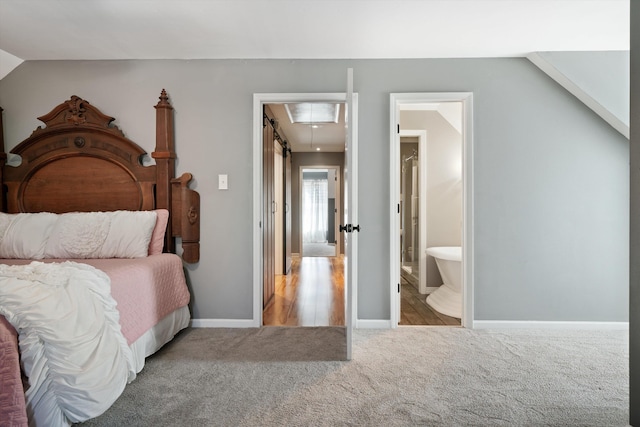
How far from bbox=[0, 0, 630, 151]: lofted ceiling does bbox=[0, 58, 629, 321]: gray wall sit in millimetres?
139

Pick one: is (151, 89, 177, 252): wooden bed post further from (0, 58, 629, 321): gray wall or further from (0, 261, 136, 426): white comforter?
(0, 261, 136, 426): white comforter

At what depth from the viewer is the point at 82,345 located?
4.76 feet

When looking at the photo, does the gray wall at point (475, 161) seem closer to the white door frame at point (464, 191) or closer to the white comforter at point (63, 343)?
the white door frame at point (464, 191)

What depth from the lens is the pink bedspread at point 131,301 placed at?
1222mm

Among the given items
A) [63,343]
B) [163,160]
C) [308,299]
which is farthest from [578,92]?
[63,343]

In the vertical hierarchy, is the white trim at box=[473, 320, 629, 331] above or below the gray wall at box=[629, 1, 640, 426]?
below

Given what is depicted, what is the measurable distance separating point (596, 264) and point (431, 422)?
2191 mm

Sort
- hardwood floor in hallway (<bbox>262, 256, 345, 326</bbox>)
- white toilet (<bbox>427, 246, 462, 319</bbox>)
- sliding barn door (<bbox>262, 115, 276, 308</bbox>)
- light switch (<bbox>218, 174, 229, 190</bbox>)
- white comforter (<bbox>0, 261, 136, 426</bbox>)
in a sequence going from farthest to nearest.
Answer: sliding barn door (<bbox>262, 115, 276, 308</bbox>), white toilet (<bbox>427, 246, 462, 319</bbox>), hardwood floor in hallway (<bbox>262, 256, 345, 326</bbox>), light switch (<bbox>218, 174, 229, 190</bbox>), white comforter (<bbox>0, 261, 136, 426</bbox>)

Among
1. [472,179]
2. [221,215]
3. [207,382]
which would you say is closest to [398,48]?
[472,179]

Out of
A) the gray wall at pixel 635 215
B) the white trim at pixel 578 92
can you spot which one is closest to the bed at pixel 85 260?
the gray wall at pixel 635 215

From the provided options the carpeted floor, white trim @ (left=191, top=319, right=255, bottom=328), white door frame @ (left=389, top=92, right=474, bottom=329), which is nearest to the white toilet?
white door frame @ (left=389, top=92, right=474, bottom=329)

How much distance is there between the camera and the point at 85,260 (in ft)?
7.77

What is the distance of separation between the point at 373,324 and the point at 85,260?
2169 mm

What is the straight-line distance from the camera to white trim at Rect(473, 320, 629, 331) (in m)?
2.83
